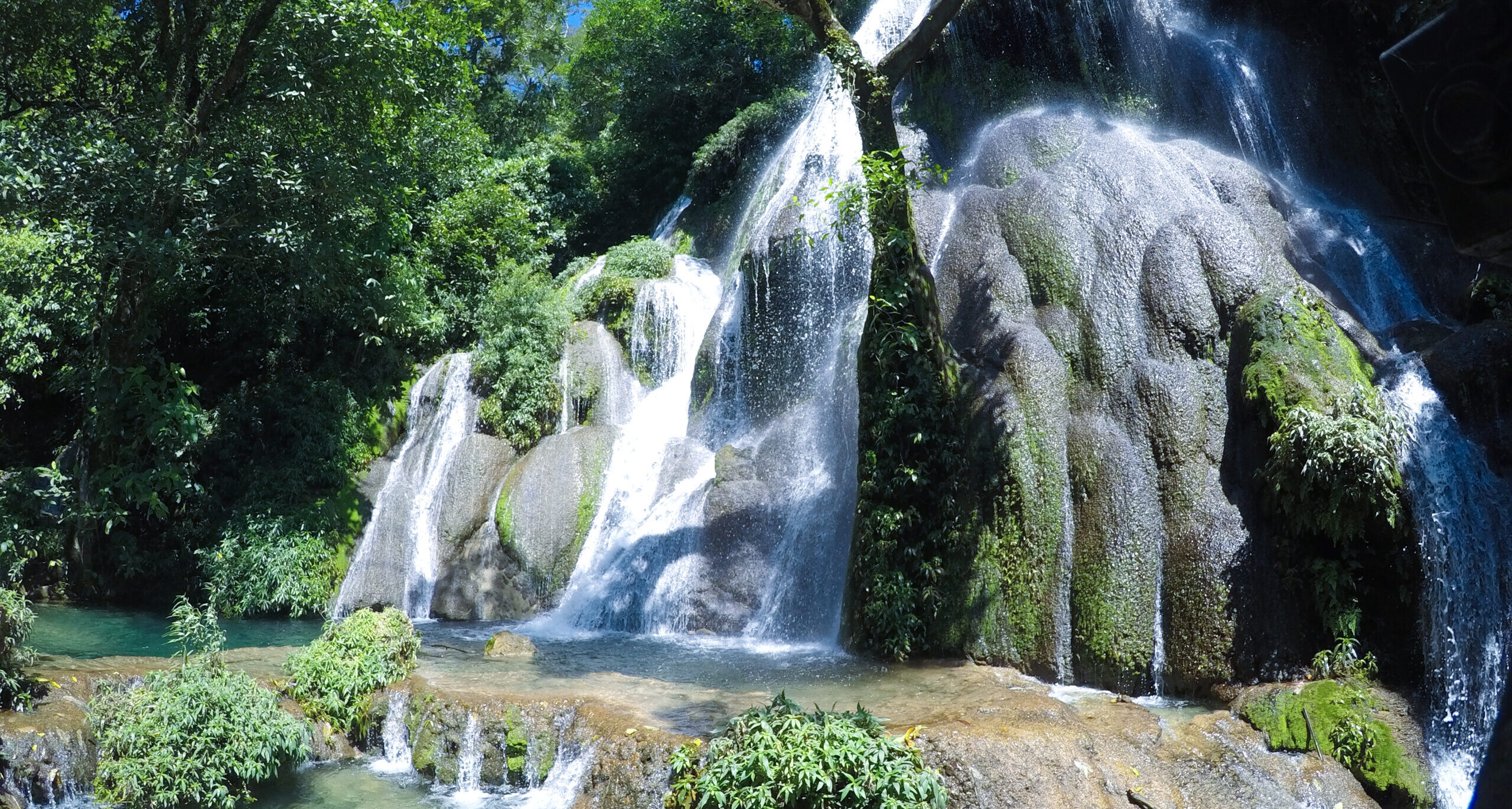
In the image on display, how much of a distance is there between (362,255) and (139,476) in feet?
17.8

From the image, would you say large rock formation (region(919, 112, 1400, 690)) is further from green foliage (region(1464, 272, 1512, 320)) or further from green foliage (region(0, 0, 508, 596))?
green foliage (region(0, 0, 508, 596))

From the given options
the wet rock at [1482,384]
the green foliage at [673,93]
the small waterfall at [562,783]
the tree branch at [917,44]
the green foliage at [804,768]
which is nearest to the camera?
the green foliage at [804,768]

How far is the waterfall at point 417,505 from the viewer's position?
15836mm

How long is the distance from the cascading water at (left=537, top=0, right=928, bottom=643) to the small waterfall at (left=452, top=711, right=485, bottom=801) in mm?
5207

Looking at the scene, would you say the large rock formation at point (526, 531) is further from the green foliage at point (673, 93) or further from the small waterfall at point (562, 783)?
the green foliage at point (673, 93)

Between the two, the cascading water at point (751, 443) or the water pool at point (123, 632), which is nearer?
the water pool at point (123, 632)

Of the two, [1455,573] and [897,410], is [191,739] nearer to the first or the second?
[897,410]

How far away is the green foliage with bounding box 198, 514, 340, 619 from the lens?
15.6 metres

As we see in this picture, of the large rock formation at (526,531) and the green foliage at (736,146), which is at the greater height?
the green foliage at (736,146)

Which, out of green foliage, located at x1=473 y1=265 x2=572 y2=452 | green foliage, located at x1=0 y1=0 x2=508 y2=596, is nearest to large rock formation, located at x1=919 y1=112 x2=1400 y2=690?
green foliage, located at x1=473 y1=265 x2=572 y2=452

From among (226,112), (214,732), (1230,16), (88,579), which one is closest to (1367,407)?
(214,732)

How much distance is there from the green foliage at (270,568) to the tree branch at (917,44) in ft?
38.4

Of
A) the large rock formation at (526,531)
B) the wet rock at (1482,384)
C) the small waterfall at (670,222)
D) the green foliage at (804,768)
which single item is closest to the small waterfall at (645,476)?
the large rock formation at (526,531)

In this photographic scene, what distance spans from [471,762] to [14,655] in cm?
396
